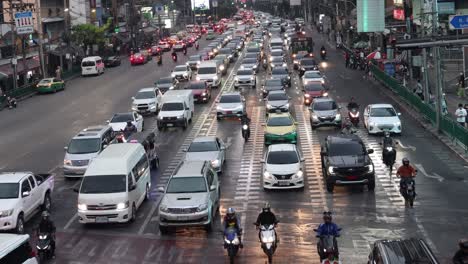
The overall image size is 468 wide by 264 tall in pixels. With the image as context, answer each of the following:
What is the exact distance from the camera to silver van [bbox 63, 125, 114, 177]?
98.5ft

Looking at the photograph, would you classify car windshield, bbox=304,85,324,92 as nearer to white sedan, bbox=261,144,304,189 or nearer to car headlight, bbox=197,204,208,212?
white sedan, bbox=261,144,304,189

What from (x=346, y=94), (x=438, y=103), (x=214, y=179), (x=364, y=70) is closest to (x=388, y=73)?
(x=346, y=94)

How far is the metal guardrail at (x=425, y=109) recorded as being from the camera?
3284cm

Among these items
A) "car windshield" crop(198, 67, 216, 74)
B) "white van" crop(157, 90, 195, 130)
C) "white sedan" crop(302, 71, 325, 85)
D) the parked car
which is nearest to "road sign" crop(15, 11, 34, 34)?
the parked car

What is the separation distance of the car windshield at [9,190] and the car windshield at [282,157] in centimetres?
911

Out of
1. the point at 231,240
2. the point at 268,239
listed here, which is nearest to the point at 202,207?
the point at 231,240

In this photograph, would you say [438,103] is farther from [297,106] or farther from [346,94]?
[346,94]

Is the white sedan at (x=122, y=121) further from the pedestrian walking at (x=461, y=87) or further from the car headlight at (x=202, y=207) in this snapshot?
the pedestrian walking at (x=461, y=87)

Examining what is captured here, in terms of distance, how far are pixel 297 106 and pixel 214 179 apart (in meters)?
26.2

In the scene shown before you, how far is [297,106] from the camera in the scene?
49781 mm

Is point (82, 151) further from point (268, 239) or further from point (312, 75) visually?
point (312, 75)

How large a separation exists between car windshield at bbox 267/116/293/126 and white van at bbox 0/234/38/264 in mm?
21086

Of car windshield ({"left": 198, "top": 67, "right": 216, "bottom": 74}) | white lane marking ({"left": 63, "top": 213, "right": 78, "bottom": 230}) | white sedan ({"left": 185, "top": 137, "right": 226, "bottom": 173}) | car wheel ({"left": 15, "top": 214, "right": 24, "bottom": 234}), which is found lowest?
white lane marking ({"left": 63, "top": 213, "right": 78, "bottom": 230})

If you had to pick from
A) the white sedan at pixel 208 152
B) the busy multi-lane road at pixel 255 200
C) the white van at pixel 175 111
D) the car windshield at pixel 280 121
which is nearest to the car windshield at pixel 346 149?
the busy multi-lane road at pixel 255 200
